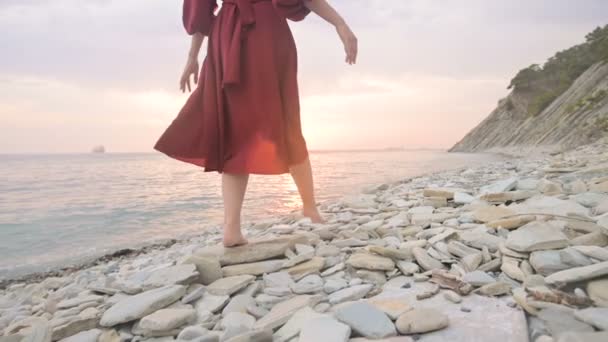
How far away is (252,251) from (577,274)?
61.7 inches

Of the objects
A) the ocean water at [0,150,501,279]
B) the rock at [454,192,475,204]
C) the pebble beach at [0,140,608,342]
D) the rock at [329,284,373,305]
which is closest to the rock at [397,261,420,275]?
the pebble beach at [0,140,608,342]

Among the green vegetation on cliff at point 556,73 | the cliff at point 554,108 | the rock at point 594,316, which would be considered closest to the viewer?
the rock at point 594,316

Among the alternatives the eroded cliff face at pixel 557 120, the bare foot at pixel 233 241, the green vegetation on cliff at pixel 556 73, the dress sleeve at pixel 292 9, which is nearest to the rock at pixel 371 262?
the bare foot at pixel 233 241

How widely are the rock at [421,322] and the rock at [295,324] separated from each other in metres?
0.29

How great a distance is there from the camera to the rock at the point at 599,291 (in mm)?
1350

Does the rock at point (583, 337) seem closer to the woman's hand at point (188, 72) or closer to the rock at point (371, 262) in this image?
the rock at point (371, 262)

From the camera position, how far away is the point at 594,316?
1.23m

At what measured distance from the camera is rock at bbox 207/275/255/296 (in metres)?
1.92

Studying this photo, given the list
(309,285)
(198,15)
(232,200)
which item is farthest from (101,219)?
(309,285)

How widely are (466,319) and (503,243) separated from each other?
2.53ft

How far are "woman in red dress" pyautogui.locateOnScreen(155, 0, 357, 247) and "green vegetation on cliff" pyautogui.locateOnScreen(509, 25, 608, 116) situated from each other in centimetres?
3609

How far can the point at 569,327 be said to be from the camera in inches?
48.1

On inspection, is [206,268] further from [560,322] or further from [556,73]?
[556,73]

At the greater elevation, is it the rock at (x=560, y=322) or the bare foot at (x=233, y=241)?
the rock at (x=560, y=322)
